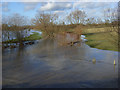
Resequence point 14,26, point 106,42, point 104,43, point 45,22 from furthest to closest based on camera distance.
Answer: point 45,22
point 14,26
point 106,42
point 104,43

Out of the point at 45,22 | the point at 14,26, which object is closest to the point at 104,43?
the point at 14,26

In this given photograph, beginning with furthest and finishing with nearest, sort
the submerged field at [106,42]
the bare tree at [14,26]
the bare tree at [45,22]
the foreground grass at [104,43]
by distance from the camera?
the bare tree at [45,22]
the bare tree at [14,26]
the foreground grass at [104,43]
the submerged field at [106,42]

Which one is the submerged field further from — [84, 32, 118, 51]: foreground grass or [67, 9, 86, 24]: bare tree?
[67, 9, 86, 24]: bare tree

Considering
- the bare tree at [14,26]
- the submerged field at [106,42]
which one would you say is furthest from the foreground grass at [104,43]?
the bare tree at [14,26]

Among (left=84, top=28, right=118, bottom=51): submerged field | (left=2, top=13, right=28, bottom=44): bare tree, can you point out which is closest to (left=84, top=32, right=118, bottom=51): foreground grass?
(left=84, top=28, right=118, bottom=51): submerged field

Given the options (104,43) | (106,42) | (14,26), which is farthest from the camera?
(14,26)

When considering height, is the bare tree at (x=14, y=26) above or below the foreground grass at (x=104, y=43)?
above

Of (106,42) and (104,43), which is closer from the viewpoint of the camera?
(104,43)

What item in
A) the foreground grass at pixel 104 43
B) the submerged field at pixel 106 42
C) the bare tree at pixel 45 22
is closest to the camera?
the submerged field at pixel 106 42

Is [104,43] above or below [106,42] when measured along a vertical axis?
below

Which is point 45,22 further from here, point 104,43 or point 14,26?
point 104,43

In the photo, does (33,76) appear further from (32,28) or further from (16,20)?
(32,28)

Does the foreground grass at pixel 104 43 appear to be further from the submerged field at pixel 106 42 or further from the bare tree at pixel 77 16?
the bare tree at pixel 77 16

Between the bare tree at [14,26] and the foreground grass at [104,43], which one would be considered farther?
the bare tree at [14,26]
